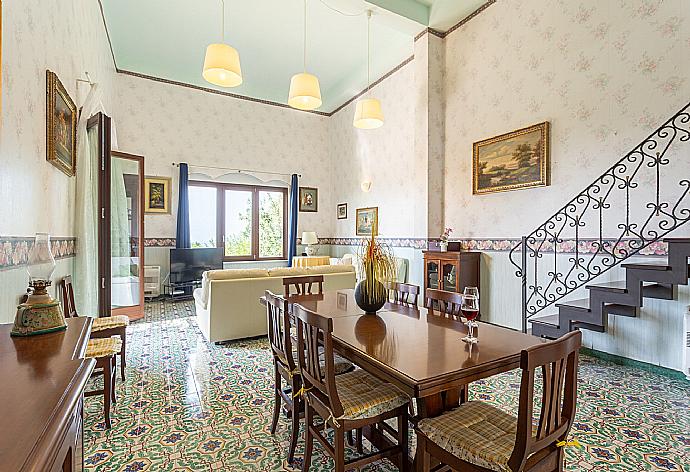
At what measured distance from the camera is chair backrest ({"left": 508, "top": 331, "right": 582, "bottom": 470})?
1.25 m

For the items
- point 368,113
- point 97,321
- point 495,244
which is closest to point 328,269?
point 368,113

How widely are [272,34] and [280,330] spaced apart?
529 cm

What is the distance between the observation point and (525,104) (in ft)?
15.0

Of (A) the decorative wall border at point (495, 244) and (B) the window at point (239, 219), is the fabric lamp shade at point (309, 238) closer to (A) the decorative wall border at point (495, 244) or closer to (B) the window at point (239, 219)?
(B) the window at point (239, 219)

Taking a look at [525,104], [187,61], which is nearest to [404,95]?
[525,104]

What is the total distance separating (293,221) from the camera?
8.65 metres

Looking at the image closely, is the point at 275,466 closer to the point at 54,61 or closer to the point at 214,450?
the point at 214,450

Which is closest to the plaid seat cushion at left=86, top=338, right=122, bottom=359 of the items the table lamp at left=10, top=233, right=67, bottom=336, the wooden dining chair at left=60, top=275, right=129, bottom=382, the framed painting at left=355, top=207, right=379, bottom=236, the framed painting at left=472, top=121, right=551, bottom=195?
the wooden dining chair at left=60, top=275, right=129, bottom=382

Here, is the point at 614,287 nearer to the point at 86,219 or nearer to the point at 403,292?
the point at 403,292

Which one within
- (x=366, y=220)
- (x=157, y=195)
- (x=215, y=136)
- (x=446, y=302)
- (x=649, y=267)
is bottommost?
(x=446, y=302)

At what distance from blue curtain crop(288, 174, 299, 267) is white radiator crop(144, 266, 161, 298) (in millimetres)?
2774

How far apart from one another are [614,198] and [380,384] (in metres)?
3.34

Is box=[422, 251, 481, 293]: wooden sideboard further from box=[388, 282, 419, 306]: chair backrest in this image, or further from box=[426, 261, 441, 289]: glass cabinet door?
box=[388, 282, 419, 306]: chair backrest

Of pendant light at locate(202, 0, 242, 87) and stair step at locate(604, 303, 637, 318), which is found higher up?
pendant light at locate(202, 0, 242, 87)
